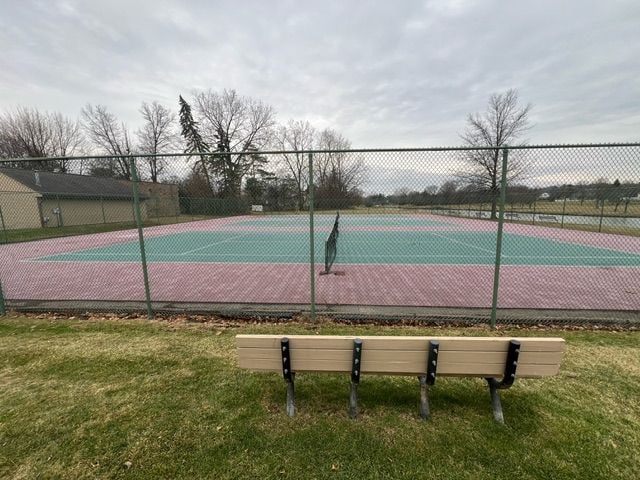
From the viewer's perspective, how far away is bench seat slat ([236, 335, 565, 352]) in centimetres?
250

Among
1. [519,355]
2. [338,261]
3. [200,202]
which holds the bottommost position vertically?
[338,261]

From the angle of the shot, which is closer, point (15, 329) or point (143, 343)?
point (143, 343)

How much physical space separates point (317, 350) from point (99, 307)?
536cm

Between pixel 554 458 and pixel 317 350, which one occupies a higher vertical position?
pixel 317 350

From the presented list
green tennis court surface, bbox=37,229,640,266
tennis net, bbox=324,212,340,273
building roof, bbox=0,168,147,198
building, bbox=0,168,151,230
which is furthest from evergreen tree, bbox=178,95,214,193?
tennis net, bbox=324,212,340,273

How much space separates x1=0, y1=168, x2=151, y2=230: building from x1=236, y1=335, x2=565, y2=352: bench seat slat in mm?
17489

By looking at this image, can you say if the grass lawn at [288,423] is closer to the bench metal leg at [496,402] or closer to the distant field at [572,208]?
the bench metal leg at [496,402]

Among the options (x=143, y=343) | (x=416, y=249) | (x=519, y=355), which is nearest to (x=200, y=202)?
(x=143, y=343)

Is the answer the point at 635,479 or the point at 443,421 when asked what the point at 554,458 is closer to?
the point at 635,479

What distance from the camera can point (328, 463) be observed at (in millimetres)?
2309

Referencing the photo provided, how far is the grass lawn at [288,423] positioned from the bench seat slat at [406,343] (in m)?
0.73

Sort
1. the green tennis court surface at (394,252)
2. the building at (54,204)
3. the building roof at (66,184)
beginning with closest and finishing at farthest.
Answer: the green tennis court surface at (394,252), the building at (54,204), the building roof at (66,184)

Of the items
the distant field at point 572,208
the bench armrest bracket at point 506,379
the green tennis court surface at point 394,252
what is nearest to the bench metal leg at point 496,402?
the bench armrest bracket at point 506,379

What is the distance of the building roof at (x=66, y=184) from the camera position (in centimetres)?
2491
